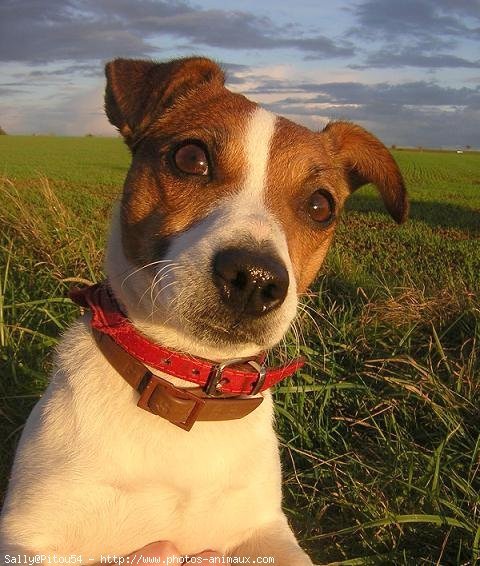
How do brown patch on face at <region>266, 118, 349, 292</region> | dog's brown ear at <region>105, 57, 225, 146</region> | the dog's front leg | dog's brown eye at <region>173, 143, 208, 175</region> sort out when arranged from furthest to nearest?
dog's brown ear at <region>105, 57, 225, 146</region>
brown patch on face at <region>266, 118, 349, 292</region>
dog's brown eye at <region>173, 143, 208, 175</region>
the dog's front leg

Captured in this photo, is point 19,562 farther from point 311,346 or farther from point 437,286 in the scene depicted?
point 437,286

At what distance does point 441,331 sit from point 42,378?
9.56ft

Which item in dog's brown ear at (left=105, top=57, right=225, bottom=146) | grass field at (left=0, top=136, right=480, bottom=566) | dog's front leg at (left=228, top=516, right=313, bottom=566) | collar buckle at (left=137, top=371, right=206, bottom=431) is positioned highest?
dog's brown ear at (left=105, top=57, right=225, bottom=146)

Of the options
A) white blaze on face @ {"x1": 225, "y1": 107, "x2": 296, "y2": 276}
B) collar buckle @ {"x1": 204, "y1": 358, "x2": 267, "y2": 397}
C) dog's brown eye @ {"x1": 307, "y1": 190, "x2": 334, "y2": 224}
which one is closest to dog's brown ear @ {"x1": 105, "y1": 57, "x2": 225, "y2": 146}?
white blaze on face @ {"x1": 225, "y1": 107, "x2": 296, "y2": 276}

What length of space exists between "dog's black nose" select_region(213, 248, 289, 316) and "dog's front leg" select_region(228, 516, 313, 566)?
1.04m

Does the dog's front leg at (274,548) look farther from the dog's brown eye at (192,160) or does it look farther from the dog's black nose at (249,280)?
the dog's brown eye at (192,160)

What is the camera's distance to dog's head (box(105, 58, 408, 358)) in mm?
2365

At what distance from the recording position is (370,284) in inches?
240

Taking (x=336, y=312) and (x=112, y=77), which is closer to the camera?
(x=112, y=77)

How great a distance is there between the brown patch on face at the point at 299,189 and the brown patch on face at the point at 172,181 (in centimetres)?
19

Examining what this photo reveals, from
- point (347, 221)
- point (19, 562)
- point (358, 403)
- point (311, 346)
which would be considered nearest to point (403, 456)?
point (358, 403)

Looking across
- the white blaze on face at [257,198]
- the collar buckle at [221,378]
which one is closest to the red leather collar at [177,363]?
the collar buckle at [221,378]

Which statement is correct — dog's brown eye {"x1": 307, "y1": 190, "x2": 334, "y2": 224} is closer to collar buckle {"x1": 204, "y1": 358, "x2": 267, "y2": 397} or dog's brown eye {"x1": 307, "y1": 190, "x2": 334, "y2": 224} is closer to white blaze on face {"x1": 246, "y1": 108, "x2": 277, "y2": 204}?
white blaze on face {"x1": 246, "y1": 108, "x2": 277, "y2": 204}

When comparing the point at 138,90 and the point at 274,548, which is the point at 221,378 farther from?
the point at 138,90
